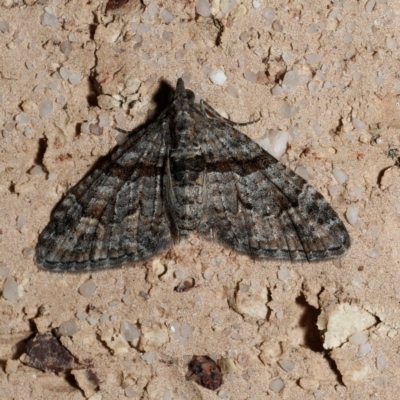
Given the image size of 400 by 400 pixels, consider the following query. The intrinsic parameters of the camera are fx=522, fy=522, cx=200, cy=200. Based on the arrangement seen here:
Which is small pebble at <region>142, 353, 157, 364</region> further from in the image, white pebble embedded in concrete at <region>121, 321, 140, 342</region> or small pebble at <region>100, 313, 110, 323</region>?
small pebble at <region>100, 313, 110, 323</region>

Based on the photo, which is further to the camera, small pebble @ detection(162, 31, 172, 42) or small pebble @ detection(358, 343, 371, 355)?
small pebble @ detection(162, 31, 172, 42)

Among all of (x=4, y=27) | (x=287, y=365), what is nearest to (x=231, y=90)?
(x=4, y=27)

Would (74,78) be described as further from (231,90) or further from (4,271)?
(4,271)

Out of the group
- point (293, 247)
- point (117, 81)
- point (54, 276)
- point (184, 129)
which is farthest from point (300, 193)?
point (54, 276)

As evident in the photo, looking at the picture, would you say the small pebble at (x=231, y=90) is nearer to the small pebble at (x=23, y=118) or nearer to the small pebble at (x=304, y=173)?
the small pebble at (x=304, y=173)

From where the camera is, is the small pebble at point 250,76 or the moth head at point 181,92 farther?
the small pebble at point 250,76

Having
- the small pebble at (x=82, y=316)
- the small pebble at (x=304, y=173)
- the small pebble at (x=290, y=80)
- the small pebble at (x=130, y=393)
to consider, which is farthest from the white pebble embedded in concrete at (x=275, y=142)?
the small pebble at (x=130, y=393)

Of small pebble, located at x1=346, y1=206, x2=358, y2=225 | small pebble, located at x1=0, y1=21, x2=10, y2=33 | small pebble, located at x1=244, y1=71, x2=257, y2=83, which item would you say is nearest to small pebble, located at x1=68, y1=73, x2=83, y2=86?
small pebble, located at x1=0, y1=21, x2=10, y2=33
